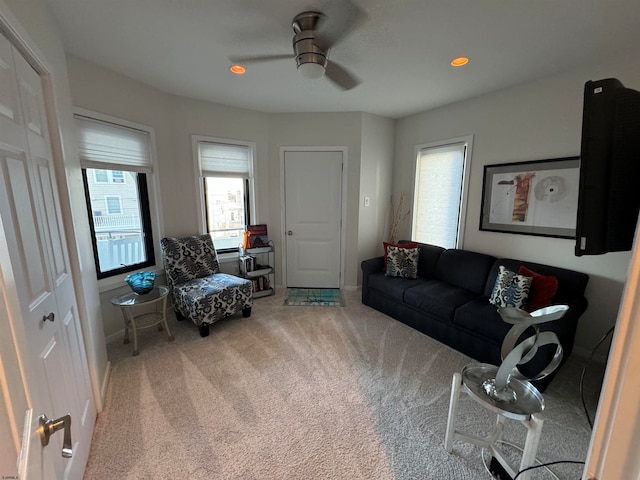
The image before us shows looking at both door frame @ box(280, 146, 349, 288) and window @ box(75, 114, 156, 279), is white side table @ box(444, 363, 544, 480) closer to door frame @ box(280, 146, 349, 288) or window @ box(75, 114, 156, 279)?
door frame @ box(280, 146, 349, 288)

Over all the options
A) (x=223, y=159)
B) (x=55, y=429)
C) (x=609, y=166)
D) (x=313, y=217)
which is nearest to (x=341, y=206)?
(x=313, y=217)

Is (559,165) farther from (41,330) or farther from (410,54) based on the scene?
(41,330)

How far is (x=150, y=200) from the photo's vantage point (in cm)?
297

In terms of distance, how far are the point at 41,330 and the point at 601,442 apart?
5.67ft

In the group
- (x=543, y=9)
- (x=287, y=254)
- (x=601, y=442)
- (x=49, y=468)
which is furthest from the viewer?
(x=287, y=254)

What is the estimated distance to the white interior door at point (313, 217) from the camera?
12.4 feet

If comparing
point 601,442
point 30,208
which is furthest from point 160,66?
point 601,442

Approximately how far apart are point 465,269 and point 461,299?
469 millimetres

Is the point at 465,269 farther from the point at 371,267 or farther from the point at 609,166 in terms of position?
the point at 609,166

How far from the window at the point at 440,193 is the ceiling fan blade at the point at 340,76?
1.42 meters

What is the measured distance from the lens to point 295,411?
1832 millimetres

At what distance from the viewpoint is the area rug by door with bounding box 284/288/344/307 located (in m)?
3.53

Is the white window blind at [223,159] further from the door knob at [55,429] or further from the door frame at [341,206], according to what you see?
the door knob at [55,429]

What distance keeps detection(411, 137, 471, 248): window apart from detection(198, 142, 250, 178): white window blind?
2330 mm
